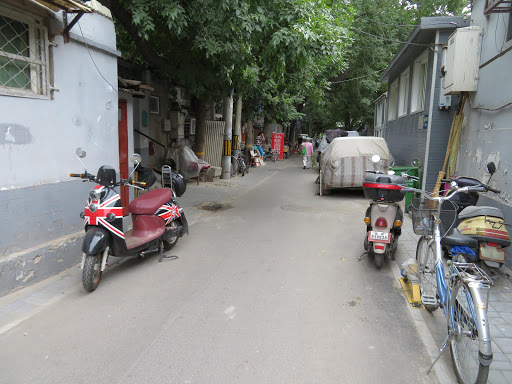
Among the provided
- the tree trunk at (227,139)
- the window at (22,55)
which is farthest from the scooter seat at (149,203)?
the tree trunk at (227,139)

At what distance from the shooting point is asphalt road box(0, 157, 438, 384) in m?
2.93

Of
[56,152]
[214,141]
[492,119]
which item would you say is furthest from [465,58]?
[214,141]

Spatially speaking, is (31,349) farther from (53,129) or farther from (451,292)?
(451,292)

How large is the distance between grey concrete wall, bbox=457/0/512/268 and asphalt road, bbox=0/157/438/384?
86.5 inches

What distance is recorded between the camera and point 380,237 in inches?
200

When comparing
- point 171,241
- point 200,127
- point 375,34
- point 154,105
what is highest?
point 375,34

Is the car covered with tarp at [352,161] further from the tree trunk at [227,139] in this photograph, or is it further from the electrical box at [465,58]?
the tree trunk at [227,139]

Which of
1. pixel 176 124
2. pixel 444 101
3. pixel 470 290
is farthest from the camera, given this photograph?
pixel 176 124

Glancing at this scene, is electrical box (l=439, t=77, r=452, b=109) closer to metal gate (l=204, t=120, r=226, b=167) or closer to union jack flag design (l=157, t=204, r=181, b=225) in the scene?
union jack flag design (l=157, t=204, r=181, b=225)

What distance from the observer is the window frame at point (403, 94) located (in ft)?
42.8

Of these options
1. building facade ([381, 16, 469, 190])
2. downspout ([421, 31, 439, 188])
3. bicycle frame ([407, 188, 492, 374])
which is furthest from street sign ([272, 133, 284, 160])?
bicycle frame ([407, 188, 492, 374])

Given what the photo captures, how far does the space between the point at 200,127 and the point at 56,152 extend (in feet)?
28.9

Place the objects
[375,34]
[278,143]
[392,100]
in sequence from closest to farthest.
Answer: [392,100], [375,34], [278,143]

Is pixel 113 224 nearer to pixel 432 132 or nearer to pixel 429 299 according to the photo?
pixel 429 299
